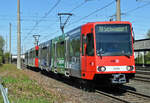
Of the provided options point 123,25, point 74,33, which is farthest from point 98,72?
point 74,33

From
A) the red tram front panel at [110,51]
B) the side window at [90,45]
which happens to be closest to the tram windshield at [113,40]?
the red tram front panel at [110,51]

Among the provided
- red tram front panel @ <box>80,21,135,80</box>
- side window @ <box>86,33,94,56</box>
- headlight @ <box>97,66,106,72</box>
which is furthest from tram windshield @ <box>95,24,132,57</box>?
headlight @ <box>97,66,106,72</box>

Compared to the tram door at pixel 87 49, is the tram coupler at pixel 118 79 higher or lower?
lower

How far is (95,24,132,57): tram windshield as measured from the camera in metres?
10.7

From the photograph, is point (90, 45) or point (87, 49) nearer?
point (90, 45)

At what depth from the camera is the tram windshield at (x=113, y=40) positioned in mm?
10695

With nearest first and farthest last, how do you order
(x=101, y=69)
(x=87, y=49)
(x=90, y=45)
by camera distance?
(x=101, y=69), (x=90, y=45), (x=87, y=49)

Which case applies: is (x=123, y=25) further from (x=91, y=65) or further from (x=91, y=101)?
(x=91, y=101)

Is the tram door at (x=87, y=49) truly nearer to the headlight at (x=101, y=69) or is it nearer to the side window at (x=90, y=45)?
the side window at (x=90, y=45)

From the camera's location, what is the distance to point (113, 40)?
10.8 metres

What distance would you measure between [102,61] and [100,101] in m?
1.82

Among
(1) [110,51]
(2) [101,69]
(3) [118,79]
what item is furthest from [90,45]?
(3) [118,79]

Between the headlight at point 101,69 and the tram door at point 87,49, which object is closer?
the headlight at point 101,69

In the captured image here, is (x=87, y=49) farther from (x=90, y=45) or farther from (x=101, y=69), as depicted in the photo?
(x=101, y=69)
